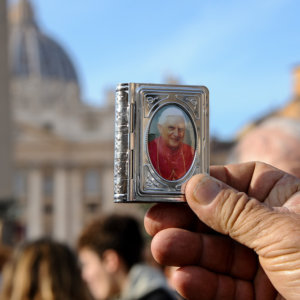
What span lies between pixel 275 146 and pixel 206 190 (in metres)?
1.23

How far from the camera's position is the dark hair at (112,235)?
361 centimetres

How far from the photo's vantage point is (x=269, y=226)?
1180 millimetres

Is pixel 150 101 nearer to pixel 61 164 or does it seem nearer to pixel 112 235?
pixel 112 235

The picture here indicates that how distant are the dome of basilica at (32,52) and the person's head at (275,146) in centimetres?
6300

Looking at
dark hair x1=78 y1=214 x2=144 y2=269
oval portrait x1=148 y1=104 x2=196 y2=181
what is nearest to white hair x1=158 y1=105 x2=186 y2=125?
oval portrait x1=148 y1=104 x2=196 y2=181

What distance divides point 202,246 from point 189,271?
0.06m

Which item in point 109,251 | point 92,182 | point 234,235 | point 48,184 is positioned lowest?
point 48,184

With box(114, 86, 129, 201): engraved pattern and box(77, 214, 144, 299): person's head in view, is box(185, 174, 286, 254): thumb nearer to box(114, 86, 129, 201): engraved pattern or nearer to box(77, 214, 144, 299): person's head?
box(114, 86, 129, 201): engraved pattern

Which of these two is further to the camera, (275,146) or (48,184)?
(48,184)

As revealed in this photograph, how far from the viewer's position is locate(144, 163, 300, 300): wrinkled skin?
46.5 inches

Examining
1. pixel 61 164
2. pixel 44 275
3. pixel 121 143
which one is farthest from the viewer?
pixel 61 164

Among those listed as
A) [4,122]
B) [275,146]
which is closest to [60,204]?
[4,122]

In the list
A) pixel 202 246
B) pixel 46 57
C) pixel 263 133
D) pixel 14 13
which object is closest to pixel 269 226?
pixel 202 246

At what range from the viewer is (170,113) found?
1.22m
